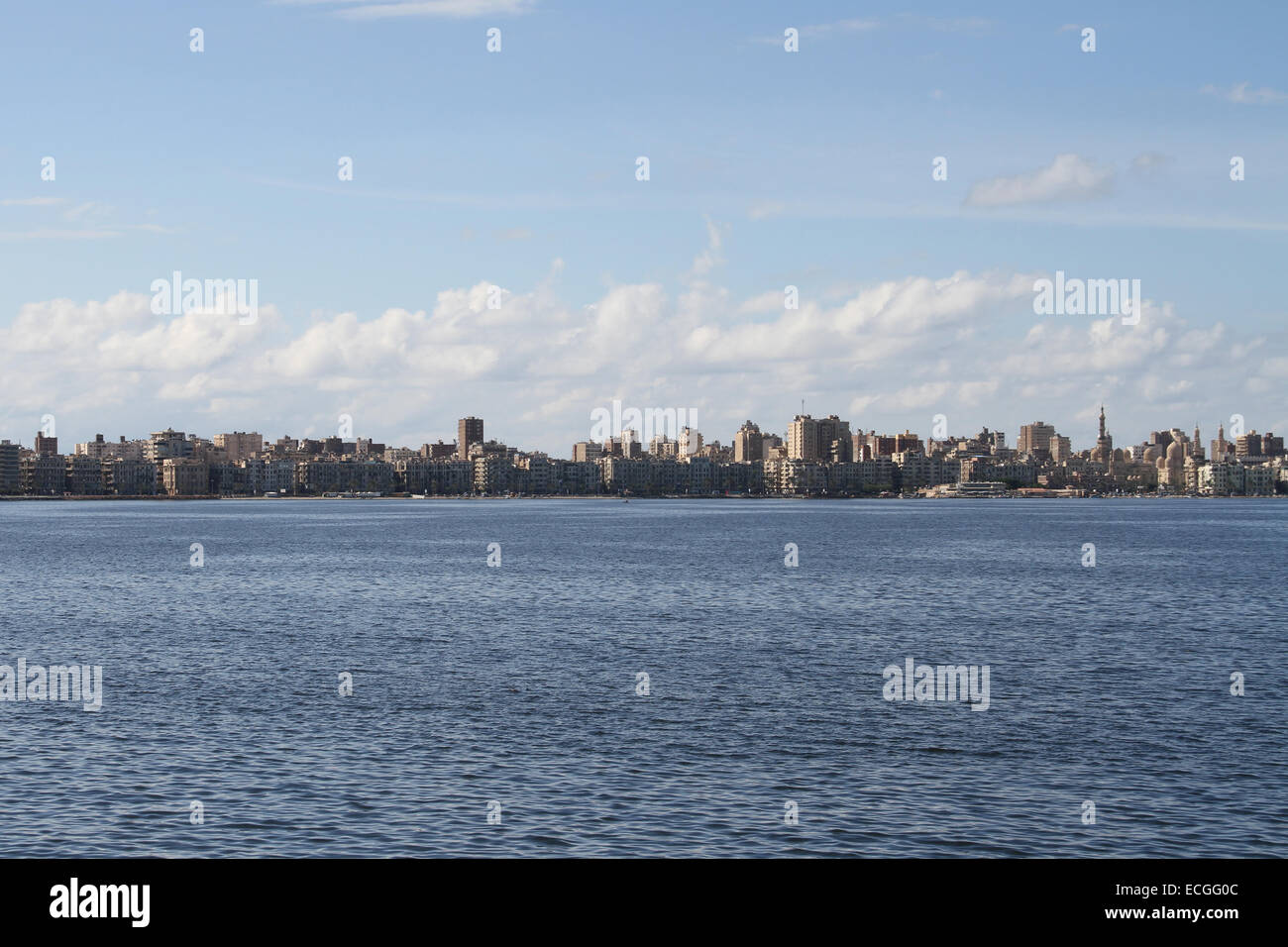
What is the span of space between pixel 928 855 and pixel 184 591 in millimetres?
66424

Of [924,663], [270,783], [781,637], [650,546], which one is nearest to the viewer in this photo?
[270,783]

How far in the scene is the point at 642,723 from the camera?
35438mm

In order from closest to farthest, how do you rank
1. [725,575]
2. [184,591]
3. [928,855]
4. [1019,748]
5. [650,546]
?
1. [928,855]
2. [1019,748]
3. [184,591]
4. [725,575]
5. [650,546]

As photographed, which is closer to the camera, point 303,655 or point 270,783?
point 270,783

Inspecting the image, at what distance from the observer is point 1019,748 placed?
32406 millimetres

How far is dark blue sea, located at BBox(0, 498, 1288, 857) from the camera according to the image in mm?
24859

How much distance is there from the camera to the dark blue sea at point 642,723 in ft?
81.6
